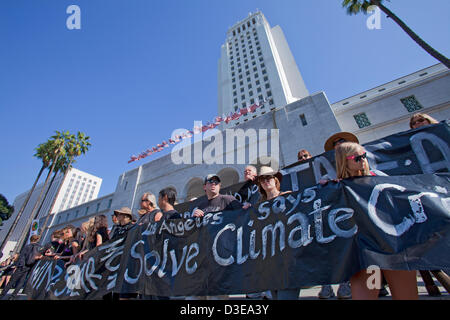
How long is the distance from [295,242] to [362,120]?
1627 cm

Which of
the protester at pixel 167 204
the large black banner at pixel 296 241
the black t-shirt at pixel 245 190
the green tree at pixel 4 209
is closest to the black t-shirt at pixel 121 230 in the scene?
the large black banner at pixel 296 241

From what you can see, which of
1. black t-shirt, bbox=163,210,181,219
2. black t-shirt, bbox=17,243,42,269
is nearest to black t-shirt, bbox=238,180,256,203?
black t-shirt, bbox=163,210,181,219

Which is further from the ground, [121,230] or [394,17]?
[394,17]

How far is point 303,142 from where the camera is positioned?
1290cm

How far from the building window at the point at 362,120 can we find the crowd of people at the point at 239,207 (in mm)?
11982

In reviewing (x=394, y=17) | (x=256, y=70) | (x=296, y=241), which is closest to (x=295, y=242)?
(x=296, y=241)

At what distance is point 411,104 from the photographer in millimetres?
13781

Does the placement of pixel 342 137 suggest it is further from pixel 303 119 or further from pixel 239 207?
pixel 303 119

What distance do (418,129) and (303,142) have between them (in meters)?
8.99

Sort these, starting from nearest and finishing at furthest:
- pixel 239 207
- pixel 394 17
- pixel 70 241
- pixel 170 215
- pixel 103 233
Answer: pixel 239 207 < pixel 170 215 < pixel 103 233 < pixel 70 241 < pixel 394 17

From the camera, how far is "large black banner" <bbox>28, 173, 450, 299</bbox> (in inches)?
70.9
